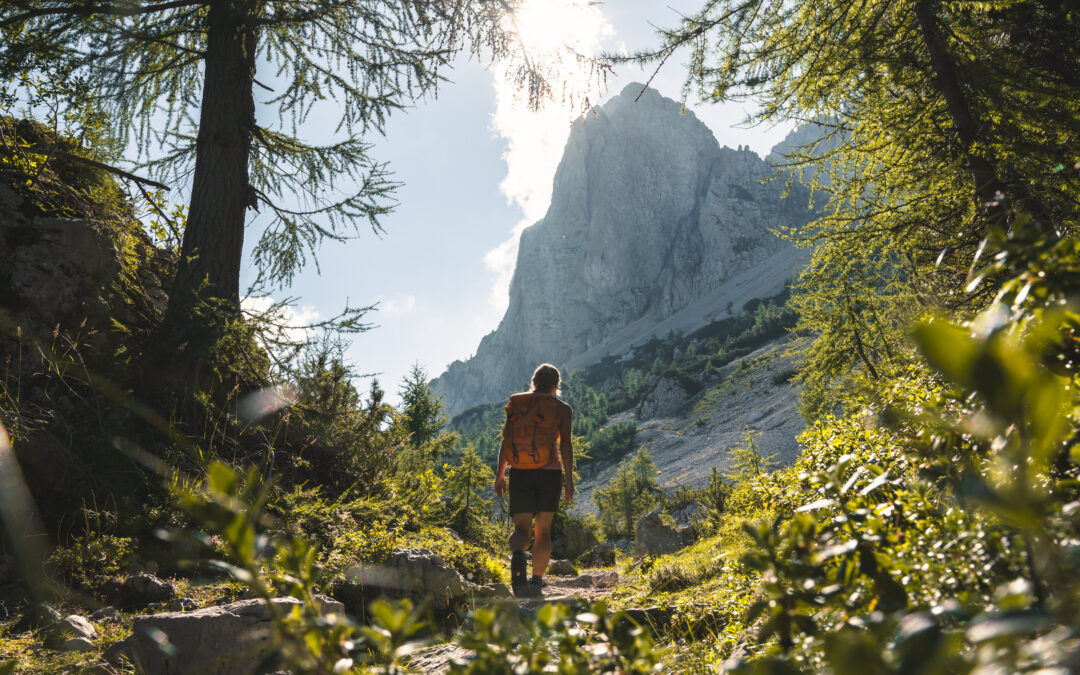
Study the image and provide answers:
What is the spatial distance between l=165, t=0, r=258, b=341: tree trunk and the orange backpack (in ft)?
9.46

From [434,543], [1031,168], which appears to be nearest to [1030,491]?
[434,543]

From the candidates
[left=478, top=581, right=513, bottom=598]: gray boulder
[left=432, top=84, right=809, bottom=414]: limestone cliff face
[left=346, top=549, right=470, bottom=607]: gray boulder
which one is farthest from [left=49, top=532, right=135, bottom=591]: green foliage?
[left=432, top=84, right=809, bottom=414]: limestone cliff face

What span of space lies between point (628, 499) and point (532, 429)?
23.3m

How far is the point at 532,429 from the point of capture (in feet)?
15.6

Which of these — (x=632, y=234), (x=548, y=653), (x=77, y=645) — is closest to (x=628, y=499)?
(x=77, y=645)

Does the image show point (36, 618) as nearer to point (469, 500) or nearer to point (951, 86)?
point (951, 86)

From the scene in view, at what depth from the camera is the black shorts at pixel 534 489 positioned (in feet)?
15.5

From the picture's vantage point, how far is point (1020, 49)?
4727 millimetres

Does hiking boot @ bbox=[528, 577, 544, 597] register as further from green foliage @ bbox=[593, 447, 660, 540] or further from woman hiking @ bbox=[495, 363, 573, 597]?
green foliage @ bbox=[593, 447, 660, 540]

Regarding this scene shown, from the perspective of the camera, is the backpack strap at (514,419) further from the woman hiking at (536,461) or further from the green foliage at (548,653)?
the green foliage at (548,653)

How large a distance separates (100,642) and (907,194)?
7.32 m

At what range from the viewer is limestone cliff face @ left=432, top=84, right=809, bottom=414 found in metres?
101

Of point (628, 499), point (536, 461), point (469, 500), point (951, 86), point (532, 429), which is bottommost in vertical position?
point (628, 499)

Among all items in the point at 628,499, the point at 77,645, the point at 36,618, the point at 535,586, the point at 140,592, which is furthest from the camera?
the point at 628,499
